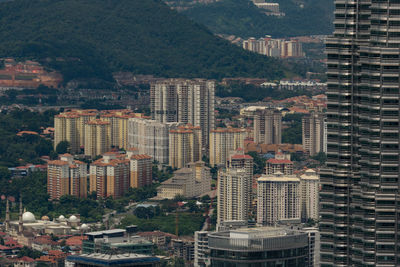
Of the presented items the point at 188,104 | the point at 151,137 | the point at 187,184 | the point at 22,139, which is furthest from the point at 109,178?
the point at 188,104

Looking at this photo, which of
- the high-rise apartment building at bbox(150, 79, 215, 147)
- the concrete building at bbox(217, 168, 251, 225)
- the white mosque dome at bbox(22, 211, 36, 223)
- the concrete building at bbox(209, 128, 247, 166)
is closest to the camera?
the concrete building at bbox(217, 168, 251, 225)

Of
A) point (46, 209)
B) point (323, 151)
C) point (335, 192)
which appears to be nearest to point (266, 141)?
point (323, 151)

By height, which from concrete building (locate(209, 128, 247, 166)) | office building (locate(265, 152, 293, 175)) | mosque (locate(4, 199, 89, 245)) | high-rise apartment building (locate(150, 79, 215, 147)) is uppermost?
high-rise apartment building (locate(150, 79, 215, 147))

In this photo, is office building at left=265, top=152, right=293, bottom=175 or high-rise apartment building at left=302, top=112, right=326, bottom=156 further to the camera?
high-rise apartment building at left=302, top=112, right=326, bottom=156

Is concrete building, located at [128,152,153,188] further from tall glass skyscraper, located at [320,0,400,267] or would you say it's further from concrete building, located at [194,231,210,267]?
tall glass skyscraper, located at [320,0,400,267]

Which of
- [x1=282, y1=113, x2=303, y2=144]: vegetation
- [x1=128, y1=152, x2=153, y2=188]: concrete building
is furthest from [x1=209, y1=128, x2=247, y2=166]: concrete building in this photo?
[x1=282, y1=113, x2=303, y2=144]: vegetation

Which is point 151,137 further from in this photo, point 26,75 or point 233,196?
point 26,75

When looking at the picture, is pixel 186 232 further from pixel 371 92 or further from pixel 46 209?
pixel 371 92
